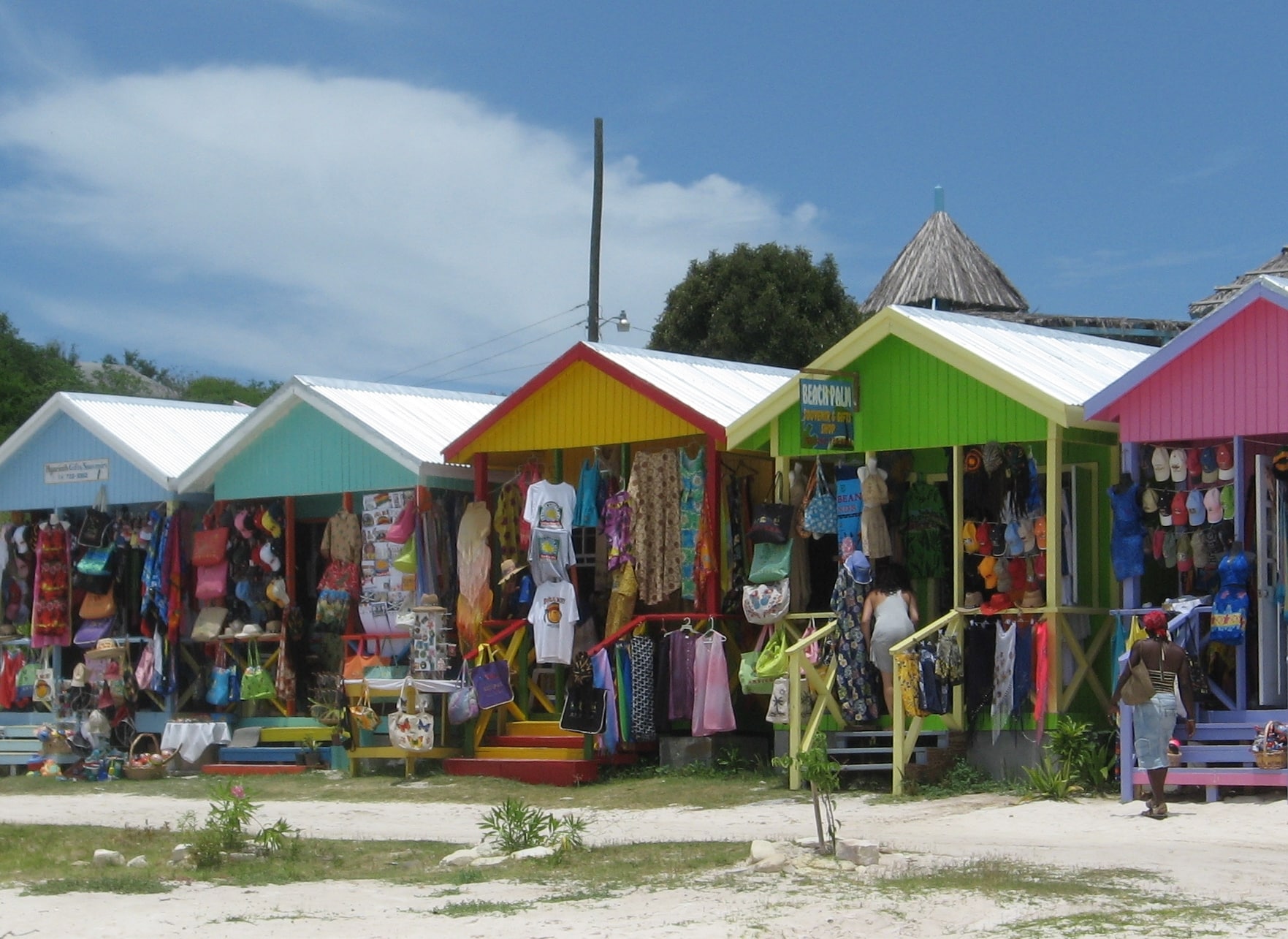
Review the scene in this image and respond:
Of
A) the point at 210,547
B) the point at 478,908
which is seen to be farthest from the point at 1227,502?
the point at 210,547

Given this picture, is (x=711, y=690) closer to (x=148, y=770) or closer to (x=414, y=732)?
(x=414, y=732)

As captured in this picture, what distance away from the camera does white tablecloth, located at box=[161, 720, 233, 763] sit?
23422 mm

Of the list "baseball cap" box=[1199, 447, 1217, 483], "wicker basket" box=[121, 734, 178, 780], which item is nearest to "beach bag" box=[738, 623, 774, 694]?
"baseball cap" box=[1199, 447, 1217, 483]

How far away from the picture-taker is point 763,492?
20.9 m

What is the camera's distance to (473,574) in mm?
21359

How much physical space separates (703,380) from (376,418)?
4.04 meters

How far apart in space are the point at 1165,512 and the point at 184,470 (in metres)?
12.4

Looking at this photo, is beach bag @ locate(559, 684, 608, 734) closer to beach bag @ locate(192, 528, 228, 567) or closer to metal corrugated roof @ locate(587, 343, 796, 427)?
metal corrugated roof @ locate(587, 343, 796, 427)

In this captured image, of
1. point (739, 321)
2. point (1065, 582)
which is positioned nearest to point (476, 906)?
point (1065, 582)

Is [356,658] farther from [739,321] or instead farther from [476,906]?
[739,321]

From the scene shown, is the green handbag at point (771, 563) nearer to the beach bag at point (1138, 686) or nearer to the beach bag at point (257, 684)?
the beach bag at point (1138, 686)

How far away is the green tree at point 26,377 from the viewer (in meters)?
50.2

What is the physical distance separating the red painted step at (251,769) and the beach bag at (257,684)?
813mm

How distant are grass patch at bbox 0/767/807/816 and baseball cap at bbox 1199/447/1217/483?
454cm
